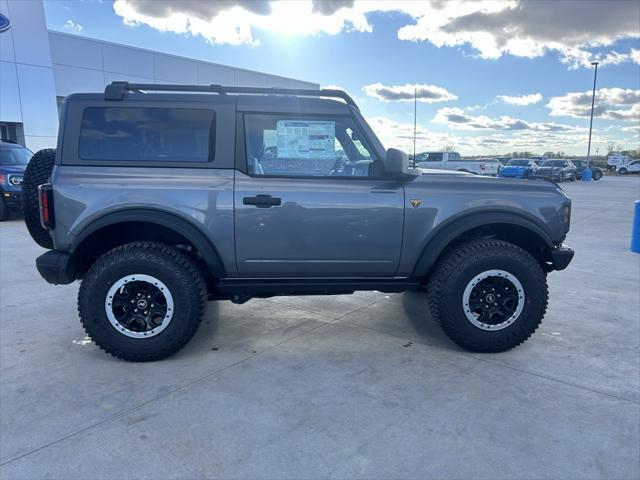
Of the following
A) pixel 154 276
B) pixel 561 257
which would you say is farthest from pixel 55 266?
pixel 561 257

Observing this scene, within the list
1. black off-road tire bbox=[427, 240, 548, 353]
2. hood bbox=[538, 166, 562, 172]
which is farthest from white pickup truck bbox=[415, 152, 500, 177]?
black off-road tire bbox=[427, 240, 548, 353]

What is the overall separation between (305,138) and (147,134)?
121cm

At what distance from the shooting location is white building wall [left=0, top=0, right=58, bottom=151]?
17.6m

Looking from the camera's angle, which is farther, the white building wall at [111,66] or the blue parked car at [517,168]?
the blue parked car at [517,168]

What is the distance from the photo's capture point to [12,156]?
35.7 feet

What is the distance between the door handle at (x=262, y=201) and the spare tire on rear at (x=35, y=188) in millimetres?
1660

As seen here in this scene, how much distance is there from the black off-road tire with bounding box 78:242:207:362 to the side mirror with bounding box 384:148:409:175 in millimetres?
1709

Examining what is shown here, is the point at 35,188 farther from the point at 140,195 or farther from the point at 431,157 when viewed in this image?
the point at 431,157

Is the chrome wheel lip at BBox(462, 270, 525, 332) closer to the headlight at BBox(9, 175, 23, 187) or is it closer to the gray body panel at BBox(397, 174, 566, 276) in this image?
the gray body panel at BBox(397, 174, 566, 276)

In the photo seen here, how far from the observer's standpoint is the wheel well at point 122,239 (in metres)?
3.39

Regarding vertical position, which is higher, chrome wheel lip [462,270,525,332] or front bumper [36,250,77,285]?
front bumper [36,250,77,285]

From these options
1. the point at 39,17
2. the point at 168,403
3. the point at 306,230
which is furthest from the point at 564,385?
the point at 39,17

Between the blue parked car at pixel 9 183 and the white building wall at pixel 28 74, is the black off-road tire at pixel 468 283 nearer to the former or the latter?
the blue parked car at pixel 9 183

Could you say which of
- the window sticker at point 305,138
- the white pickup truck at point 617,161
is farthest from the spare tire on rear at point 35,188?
the white pickup truck at point 617,161
